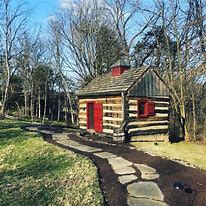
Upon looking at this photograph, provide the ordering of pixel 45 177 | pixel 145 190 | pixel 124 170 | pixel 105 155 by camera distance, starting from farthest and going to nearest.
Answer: pixel 105 155 < pixel 124 170 < pixel 45 177 < pixel 145 190

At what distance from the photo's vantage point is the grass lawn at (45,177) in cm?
859

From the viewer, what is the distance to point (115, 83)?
→ 778 inches

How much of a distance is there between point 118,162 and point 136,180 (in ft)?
7.15

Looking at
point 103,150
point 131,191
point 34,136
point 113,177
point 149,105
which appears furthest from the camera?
point 149,105

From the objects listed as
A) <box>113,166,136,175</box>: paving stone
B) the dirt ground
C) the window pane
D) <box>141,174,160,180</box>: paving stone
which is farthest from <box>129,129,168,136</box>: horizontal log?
<box>141,174,160,180</box>: paving stone

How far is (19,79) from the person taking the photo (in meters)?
48.3

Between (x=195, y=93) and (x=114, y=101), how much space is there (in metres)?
8.70

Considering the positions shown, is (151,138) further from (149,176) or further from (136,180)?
(136,180)

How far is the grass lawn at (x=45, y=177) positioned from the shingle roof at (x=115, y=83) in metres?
5.57

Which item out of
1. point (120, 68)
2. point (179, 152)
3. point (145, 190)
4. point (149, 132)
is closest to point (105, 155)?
point (145, 190)

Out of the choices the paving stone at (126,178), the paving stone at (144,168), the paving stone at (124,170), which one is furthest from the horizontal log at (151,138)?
the paving stone at (126,178)

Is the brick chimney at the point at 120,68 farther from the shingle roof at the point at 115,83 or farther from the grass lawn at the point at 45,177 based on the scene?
the grass lawn at the point at 45,177

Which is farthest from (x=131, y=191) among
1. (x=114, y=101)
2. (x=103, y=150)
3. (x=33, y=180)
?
(x=114, y=101)

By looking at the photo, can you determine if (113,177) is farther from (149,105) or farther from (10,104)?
(10,104)
